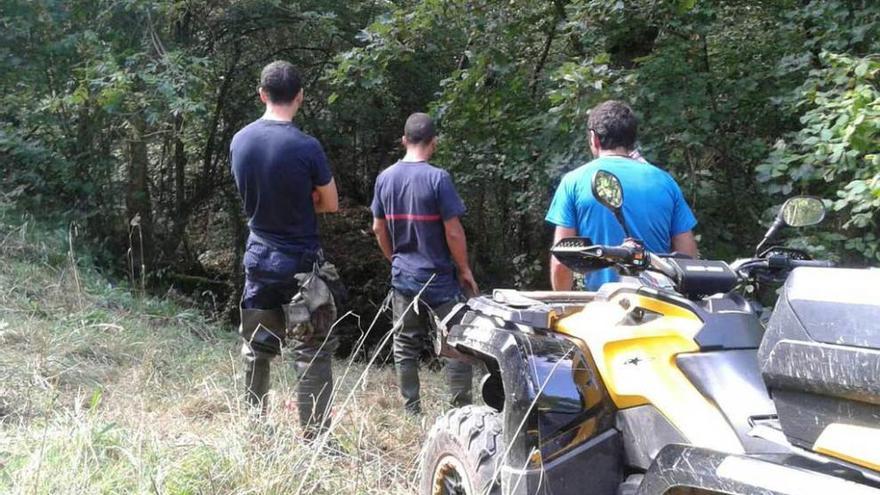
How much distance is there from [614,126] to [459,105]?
4.65 meters

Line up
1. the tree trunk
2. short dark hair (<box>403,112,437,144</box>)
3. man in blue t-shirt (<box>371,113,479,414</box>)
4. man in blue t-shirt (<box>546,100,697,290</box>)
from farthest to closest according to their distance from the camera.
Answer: the tree trunk, short dark hair (<box>403,112,437,144</box>), man in blue t-shirt (<box>371,113,479,414</box>), man in blue t-shirt (<box>546,100,697,290</box>)

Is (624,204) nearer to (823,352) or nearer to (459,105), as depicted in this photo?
(823,352)

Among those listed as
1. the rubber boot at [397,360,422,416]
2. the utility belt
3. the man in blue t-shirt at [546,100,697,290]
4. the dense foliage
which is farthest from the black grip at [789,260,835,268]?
the rubber boot at [397,360,422,416]

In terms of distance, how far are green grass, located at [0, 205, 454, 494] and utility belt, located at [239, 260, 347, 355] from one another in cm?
31

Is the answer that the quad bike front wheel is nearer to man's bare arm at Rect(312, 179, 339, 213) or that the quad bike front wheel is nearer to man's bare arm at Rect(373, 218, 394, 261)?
man's bare arm at Rect(312, 179, 339, 213)

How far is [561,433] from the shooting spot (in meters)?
2.49

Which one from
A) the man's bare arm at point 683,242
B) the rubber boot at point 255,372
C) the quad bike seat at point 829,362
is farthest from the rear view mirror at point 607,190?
the rubber boot at point 255,372

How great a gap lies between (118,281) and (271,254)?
5.76 meters

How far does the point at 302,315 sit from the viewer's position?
4.12m

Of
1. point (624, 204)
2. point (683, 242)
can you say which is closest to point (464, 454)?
point (624, 204)

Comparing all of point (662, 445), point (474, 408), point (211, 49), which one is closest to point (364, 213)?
point (211, 49)

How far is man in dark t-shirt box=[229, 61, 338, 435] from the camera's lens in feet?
13.7

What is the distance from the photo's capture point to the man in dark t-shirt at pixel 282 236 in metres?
4.18

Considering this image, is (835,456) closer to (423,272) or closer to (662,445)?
(662,445)
